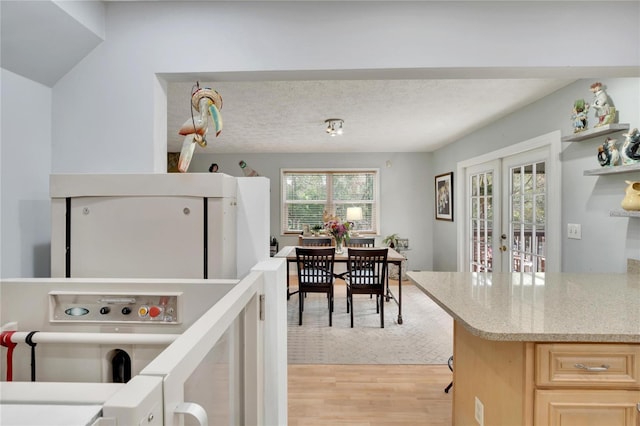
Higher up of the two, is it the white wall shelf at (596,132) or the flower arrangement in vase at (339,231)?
the white wall shelf at (596,132)

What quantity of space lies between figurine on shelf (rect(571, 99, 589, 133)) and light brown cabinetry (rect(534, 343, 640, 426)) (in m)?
1.83

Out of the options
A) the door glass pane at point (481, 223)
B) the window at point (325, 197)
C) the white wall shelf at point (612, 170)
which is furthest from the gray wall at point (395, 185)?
the white wall shelf at point (612, 170)

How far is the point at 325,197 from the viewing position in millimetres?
6094

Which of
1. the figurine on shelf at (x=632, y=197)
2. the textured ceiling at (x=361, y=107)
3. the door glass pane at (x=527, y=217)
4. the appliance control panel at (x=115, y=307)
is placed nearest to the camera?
the appliance control panel at (x=115, y=307)

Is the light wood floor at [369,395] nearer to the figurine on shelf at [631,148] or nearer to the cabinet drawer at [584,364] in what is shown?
the cabinet drawer at [584,364]

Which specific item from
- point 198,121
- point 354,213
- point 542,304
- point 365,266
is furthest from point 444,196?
point 198,121

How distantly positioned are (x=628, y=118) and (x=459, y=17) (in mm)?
1402

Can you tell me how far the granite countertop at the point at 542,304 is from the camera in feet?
3.44

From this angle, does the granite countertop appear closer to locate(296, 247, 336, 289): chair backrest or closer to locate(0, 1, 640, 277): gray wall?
locate(0, 1, 640, 277): gray wall

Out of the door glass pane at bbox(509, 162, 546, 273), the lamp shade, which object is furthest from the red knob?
the lamp shade

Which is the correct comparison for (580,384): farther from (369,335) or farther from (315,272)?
(315,272)

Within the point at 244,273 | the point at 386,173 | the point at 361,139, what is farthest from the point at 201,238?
the point at 386,173

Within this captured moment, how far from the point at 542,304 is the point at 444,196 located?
4290mm

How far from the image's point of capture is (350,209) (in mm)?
5613
